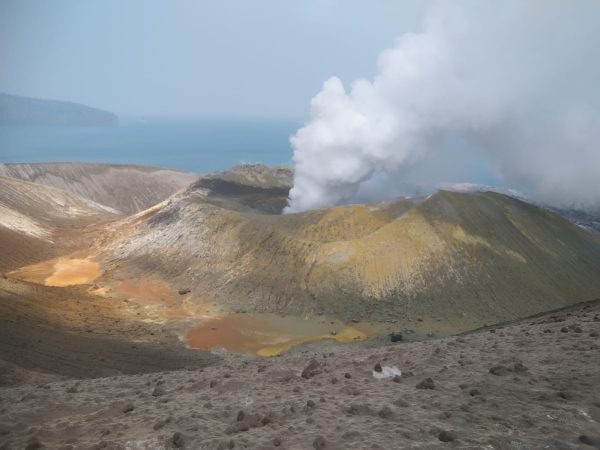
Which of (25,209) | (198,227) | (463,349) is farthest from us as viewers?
(25,209)

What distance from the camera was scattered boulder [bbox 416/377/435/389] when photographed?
11.0 metres

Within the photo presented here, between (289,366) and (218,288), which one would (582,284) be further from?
(289,366)

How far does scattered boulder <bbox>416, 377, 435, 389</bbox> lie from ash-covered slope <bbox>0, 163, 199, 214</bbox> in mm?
82368

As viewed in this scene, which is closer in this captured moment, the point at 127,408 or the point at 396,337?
the point at 127,408

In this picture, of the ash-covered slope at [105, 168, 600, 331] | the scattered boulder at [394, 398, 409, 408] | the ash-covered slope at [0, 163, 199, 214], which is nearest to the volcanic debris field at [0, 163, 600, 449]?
the ash-covered slope at [105, 168, 600, 331]

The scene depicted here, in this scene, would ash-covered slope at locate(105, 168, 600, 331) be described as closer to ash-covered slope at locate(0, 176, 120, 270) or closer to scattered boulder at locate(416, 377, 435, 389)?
ash-covered slope at locate(0, 176, 120, 270)

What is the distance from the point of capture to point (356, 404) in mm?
10336

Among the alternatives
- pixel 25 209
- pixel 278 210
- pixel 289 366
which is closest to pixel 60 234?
pixel 25 209

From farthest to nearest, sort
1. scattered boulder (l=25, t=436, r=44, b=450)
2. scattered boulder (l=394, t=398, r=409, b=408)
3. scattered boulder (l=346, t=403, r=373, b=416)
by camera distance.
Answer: scattered boulder (l=394, t=398, r=409, b=408)
scattered boulder (l=346, t=403, r=373, b=416)
scattered boulder (l=25, t=436, r=44, b=450)

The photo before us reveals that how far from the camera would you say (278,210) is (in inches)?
2207

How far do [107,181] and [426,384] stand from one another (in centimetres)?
9122

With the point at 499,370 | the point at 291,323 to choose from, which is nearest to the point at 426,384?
the point at 499,370

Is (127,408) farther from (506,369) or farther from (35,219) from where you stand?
(35,219)

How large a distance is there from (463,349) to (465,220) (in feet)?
95.1
